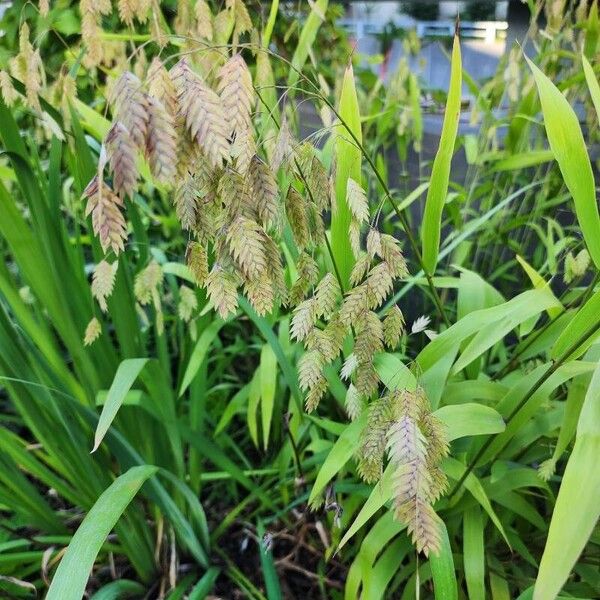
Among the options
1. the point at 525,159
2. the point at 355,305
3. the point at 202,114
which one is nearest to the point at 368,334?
the point at 355,305

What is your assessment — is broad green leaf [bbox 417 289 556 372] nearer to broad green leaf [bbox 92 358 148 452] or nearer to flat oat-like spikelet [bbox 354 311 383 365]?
flat oat-like spikelet [bbox 354 311 383 365]

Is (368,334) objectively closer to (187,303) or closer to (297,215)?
(297,215)

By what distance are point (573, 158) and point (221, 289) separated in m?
0.36

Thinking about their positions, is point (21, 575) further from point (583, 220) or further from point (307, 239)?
point (583, 220)

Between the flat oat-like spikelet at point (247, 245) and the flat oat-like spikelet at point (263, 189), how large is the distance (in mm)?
18

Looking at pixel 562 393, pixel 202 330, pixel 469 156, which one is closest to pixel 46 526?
pixel 202 330

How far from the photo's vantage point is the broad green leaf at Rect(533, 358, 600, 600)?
1.31ft

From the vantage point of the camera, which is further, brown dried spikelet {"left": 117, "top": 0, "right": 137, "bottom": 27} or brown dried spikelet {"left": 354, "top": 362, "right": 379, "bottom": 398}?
brown dried spikelet {"left": 117, "top": 0, "right": 137, "bottom": 27}

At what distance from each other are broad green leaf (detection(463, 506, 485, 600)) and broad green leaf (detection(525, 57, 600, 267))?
0.39m

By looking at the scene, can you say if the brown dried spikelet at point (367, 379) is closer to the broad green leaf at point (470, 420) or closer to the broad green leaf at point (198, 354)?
the broad green leaf at point (470, 420)

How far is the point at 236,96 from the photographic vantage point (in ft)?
1.28

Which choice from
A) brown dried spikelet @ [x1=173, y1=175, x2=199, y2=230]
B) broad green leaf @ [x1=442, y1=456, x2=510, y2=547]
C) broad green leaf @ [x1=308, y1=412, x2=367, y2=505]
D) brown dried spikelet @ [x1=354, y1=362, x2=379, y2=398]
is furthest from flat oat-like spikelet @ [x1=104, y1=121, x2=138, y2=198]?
broad green leaf @ [x1=442, y1=456, x2=510, y2=547]

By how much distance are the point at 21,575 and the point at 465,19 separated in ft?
8.24

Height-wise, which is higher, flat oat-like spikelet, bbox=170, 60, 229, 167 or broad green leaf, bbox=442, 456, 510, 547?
flat oat-like spikelet, bbox=170, 60, 229, 167
